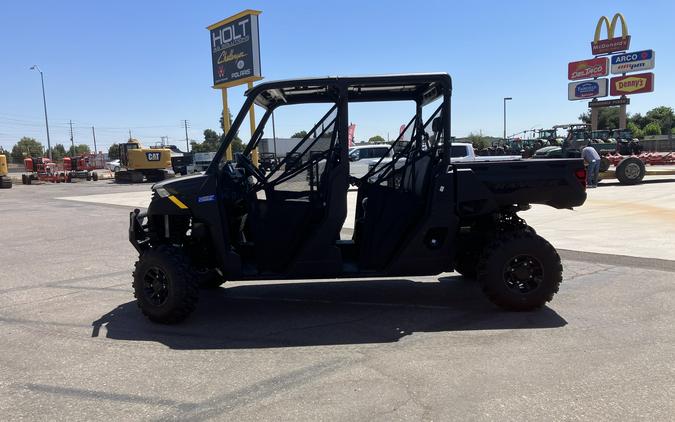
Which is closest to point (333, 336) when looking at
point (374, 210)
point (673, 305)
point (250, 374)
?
point (250, 374)

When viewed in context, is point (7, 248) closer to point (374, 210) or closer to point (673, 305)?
point (374, 210)

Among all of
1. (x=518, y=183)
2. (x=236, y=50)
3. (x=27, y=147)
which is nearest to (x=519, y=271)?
(x=518, y=183)

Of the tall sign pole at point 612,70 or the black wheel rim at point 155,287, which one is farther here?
the tall sign pole at point 612,70

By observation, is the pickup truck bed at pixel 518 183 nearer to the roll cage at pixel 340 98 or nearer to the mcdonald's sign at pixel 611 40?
the roll cage at pixel 340 98

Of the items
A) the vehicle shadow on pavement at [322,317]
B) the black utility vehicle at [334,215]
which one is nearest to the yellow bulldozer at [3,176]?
the vehicle shadow on pavement at [322,317]

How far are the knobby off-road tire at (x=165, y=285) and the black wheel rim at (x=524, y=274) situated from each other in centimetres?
305

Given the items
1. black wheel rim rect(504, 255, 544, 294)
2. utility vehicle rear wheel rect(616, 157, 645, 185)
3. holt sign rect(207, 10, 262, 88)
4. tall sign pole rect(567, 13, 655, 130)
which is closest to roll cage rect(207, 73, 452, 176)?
black wheel rim rect(504, 255, 544, 294)

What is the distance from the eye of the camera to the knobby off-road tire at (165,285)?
4.57 m

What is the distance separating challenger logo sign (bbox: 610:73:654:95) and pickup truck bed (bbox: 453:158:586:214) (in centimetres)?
4535

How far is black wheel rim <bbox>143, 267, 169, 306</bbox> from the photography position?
468 centimetres

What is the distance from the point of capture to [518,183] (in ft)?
15.9

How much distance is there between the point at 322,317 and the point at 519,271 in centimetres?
200

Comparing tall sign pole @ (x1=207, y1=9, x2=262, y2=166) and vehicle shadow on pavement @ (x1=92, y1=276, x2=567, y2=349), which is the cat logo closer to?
tall sign pole @ (x1=207, y1=9, x2=262, y2=166)

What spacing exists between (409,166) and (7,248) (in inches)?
328
